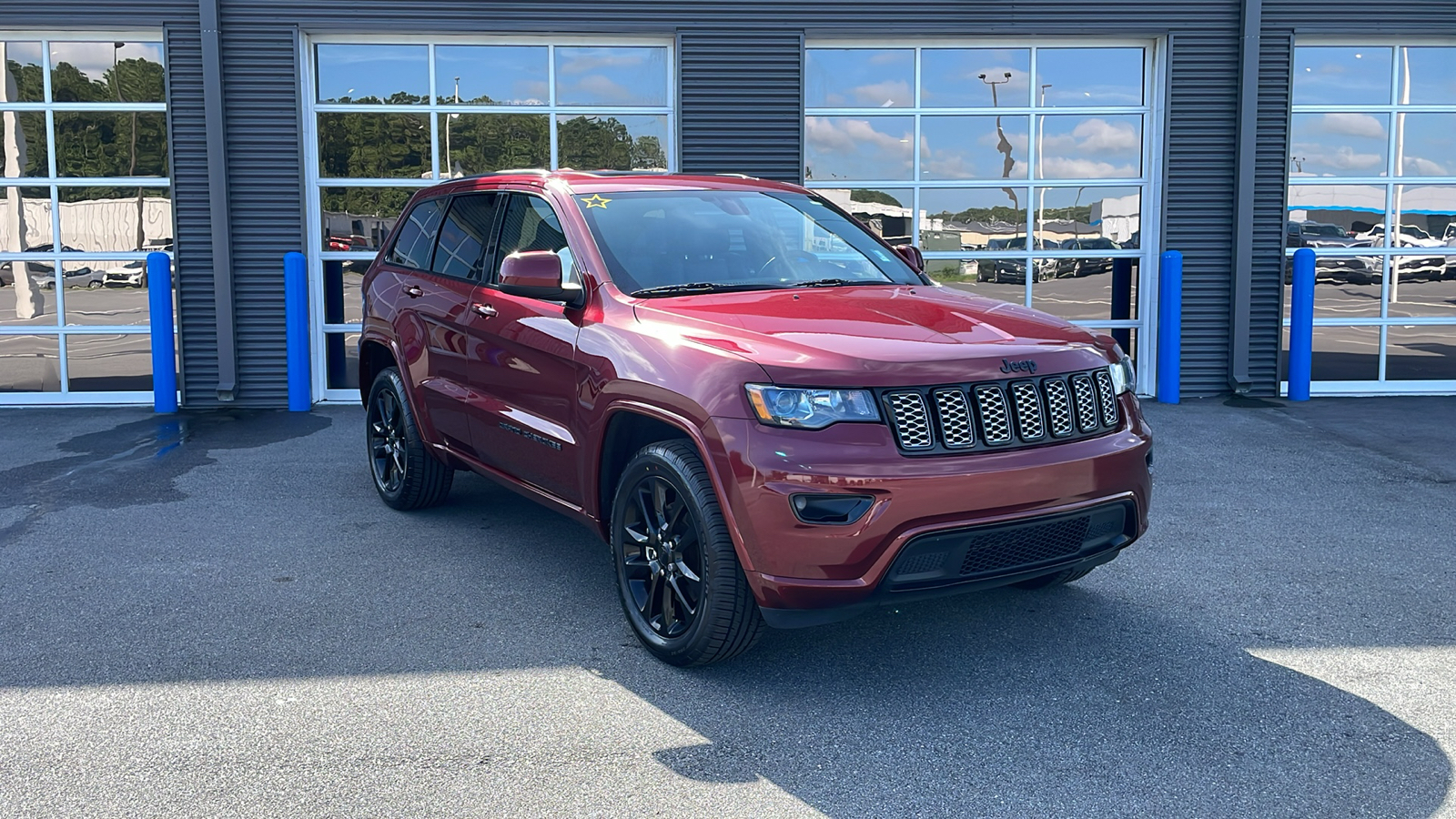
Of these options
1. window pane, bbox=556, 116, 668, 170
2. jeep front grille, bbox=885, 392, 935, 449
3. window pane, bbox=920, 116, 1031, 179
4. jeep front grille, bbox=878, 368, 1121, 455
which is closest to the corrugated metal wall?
window pane, bbox=556, 116, 668, 170

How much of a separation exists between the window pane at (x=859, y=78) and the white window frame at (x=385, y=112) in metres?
1.20

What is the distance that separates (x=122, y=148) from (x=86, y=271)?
42.7 inches

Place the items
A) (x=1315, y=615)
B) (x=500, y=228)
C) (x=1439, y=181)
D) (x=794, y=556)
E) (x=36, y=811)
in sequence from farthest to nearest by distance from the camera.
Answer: (x=1439, y=181), (x=500, y=228), (x=1315, y=615), (x=794, y=556), (x=36, y=811)

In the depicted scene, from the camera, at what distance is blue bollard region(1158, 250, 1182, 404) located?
1052 cm

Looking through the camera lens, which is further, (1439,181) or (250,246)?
(1439,181)

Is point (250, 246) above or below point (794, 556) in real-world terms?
above

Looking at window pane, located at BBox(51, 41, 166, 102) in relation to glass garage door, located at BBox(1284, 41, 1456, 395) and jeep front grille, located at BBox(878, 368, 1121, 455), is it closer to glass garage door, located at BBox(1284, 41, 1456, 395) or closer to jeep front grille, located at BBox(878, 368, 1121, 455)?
jeep front grille, located at BBox(878, 368, 1121, 455)

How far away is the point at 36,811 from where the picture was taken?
3.33 metres

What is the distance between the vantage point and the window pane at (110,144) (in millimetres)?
10461

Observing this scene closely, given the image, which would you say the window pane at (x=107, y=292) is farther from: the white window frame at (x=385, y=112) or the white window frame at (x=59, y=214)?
the white window frame at (x=385, y=112)

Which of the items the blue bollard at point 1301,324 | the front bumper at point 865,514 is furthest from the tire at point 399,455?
the blue bollard at point 1301,324

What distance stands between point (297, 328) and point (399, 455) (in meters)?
4.08

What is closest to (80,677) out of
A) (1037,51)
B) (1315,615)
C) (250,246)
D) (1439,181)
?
(1315,615)

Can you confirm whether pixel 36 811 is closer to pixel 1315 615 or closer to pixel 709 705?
pixel 709 705
